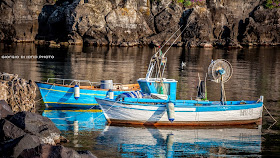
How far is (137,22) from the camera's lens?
85.8 metres

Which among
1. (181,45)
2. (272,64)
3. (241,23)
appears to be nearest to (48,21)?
(181,45)

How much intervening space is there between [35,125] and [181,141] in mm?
7106

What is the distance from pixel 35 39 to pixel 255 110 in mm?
66753

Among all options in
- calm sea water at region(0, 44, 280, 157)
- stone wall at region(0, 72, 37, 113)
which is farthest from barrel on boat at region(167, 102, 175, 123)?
stone wall at region(0, 72, 37, 113)

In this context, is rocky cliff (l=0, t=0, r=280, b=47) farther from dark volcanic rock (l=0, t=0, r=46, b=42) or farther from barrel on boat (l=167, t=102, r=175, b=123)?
barrel on boat (l=167, t=102, r=175, b=123)

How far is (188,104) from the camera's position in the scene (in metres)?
24.9

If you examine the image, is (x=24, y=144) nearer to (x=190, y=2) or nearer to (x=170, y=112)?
(x=170, y=112)

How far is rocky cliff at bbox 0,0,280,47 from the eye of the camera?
3268 inches

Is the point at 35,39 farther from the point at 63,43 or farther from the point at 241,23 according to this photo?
the point at 241,23

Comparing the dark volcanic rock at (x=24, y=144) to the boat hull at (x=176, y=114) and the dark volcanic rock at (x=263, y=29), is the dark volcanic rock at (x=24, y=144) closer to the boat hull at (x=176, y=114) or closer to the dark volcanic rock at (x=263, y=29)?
the boat hull at (x=176, y=114)

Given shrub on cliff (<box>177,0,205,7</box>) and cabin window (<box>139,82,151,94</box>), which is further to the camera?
shrub on cliff (<box>177,0,205,7</box>)

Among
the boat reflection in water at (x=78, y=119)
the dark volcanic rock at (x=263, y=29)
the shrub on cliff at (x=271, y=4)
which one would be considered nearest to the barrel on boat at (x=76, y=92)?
the boat reflection in water at (x=78, y=119)

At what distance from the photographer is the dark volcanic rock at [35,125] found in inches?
729

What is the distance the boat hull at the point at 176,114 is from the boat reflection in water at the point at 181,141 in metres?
0.62
